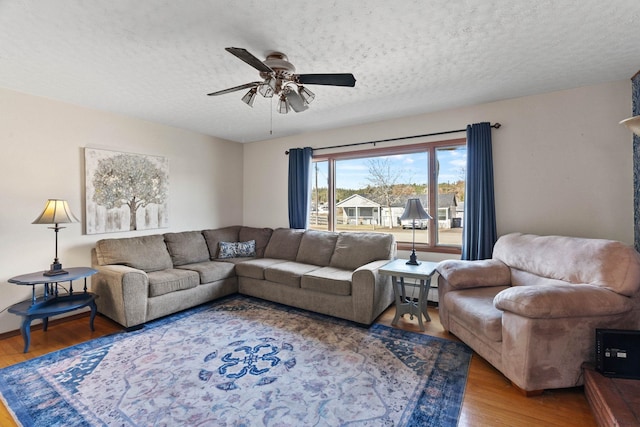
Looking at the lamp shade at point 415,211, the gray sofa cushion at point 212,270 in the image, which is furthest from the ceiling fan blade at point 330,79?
the gray sofa cushion at point 212,270

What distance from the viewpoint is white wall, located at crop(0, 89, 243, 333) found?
9.42 feet

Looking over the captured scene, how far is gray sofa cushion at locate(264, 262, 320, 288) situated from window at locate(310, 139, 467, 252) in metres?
1.10

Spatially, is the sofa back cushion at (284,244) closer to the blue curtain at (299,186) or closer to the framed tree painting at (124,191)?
the blue curtain at (299,186)

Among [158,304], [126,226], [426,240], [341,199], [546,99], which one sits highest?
[546,99]

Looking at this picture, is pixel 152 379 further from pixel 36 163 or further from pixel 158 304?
pixel 36 163

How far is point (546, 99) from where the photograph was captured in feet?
10.0

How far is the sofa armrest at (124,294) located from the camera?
9.55 feet

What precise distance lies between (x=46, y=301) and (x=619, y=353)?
4.72 metres

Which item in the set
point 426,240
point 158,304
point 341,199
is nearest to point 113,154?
point 158,304

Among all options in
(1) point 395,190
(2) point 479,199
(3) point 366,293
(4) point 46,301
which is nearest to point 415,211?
(2) point 479,199

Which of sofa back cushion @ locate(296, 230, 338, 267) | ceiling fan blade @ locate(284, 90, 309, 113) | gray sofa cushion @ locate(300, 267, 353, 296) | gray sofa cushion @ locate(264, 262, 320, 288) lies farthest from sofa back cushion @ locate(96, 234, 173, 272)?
ceiling fan blade @ locate(284, 90, 309, 113)

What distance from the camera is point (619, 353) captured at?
180 centimetres

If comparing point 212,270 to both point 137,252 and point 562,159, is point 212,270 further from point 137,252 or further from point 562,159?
point 562,159

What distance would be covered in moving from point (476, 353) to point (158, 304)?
3268 millimetres
